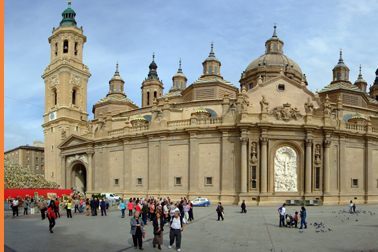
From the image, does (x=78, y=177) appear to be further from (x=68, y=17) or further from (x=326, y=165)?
(x=326, y=165)

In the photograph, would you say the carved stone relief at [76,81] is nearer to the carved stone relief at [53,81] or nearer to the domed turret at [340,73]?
the carved stone relief at [53,81]

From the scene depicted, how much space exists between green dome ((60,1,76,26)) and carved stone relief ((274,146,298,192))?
45.5 metres

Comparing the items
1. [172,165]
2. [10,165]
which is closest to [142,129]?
[172,165]

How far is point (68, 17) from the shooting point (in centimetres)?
6919

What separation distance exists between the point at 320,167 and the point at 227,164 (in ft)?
33.4

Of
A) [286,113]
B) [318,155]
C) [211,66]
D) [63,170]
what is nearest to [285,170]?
[318,155]

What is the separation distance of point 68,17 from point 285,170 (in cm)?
4827

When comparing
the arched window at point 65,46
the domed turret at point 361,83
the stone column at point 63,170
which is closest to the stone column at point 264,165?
the stone column at point 63,170

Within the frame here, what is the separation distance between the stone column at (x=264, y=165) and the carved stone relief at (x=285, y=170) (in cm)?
148

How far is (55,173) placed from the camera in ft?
209

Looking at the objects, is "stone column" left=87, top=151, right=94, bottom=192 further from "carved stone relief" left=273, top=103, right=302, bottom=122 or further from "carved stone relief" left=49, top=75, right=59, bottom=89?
"carved stone relief" left=273, top=103, right=302, bottom=122

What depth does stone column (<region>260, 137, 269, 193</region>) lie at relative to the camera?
4022 centimetres

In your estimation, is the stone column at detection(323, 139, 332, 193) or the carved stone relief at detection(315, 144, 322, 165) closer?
the stone column at detection(323, 139, 332, 193)

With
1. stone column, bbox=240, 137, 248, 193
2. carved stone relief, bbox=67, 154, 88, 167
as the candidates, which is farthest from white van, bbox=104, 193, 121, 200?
stone column, bbox=240, 137, 248, 193
